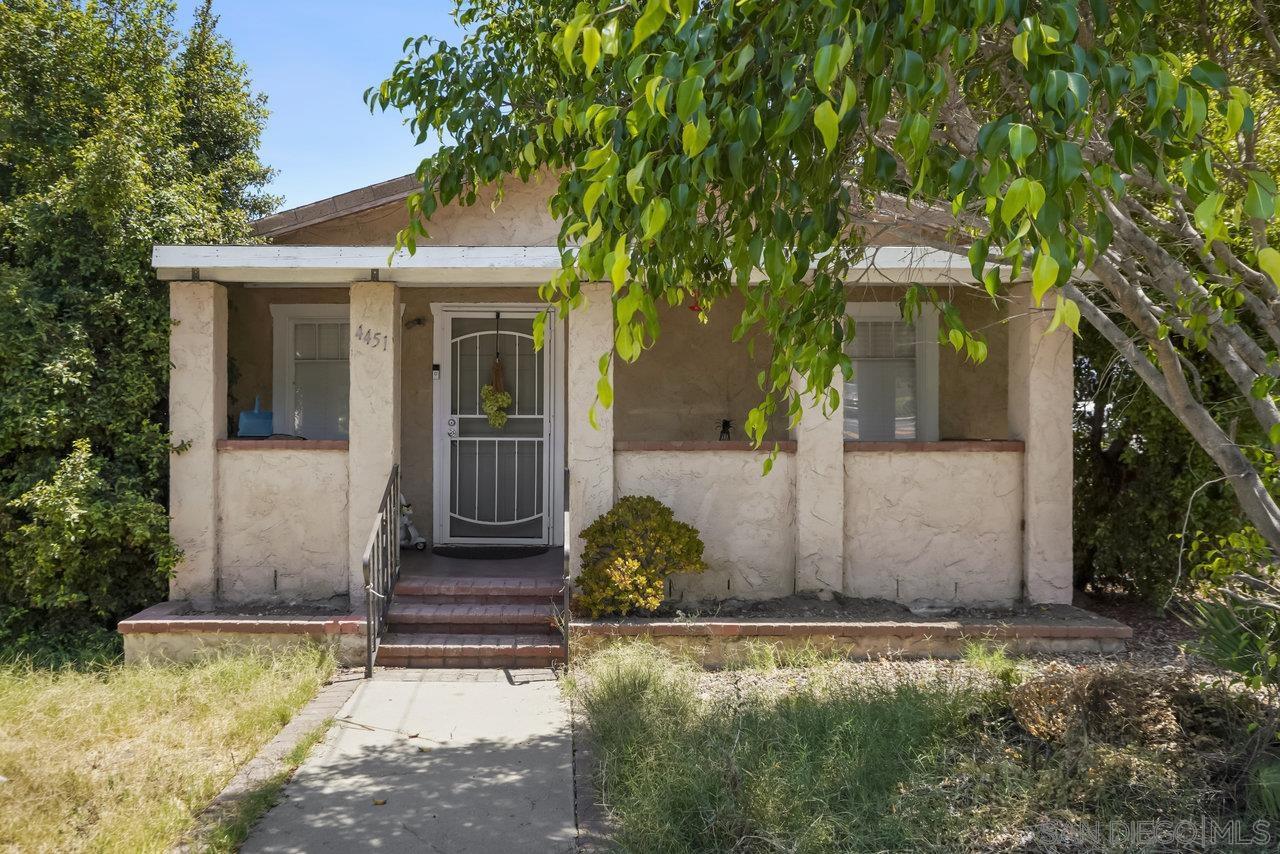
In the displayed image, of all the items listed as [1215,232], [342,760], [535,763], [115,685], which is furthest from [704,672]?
[1215,232]

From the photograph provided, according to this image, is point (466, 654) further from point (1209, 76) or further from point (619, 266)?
point (1209, 76)

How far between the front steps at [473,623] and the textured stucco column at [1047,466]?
12.7ft

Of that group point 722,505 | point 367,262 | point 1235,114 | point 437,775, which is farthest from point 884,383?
point 1235,114

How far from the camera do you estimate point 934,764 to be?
4285 mm

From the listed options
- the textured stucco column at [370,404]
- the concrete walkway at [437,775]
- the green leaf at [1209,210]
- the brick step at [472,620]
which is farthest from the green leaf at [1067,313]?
the textured stucco column at [370,404]

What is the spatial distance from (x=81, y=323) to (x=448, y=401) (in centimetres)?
306

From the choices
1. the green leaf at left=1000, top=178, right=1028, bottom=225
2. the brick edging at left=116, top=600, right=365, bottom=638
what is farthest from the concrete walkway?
the green leaf at left=1000, top=178, right=1028, bottom=225

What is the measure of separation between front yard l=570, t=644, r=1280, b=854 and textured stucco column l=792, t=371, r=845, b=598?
190 cm

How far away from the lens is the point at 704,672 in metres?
6.53

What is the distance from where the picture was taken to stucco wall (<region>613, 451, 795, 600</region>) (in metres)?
7.51

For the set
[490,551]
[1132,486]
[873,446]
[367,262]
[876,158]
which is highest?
[367,262]

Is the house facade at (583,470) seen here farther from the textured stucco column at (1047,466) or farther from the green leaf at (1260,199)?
the green leaf at (1260,199)

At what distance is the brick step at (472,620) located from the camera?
700cm

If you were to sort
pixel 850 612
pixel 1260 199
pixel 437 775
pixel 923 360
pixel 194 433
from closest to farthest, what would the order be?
1. pixel 1260 199
2. pixel 437 775
3. pixel 850 612
4. pixel 194 433
5. pixel 923 360
